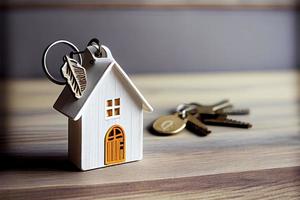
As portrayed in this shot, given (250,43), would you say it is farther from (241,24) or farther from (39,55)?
(39,55)

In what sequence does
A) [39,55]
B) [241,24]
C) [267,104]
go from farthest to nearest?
[241,24], [39,55], [267,104]

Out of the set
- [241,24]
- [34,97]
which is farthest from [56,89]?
[241,24]

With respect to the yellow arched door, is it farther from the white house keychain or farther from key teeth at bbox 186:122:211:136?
key teeth at bbox 186:122:211:136

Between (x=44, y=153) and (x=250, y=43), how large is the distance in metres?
1.16

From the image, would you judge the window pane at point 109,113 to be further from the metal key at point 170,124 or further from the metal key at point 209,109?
the metal key at point 209,109

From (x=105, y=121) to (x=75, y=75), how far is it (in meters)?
0.07

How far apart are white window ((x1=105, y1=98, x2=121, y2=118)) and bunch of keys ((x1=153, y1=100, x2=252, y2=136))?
0.62 ft

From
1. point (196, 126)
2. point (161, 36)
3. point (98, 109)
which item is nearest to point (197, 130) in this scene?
point (196, 126)

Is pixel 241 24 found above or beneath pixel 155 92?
above

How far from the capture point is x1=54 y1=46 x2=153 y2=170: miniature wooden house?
613mm

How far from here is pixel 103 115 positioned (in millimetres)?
627

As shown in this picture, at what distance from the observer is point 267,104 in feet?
3.62

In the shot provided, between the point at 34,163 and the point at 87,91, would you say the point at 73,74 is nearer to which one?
the point at 87,91

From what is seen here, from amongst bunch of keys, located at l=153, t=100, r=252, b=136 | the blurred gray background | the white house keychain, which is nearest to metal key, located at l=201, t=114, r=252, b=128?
bunch of keys, located at l=153, t=100, r=252, b=136
